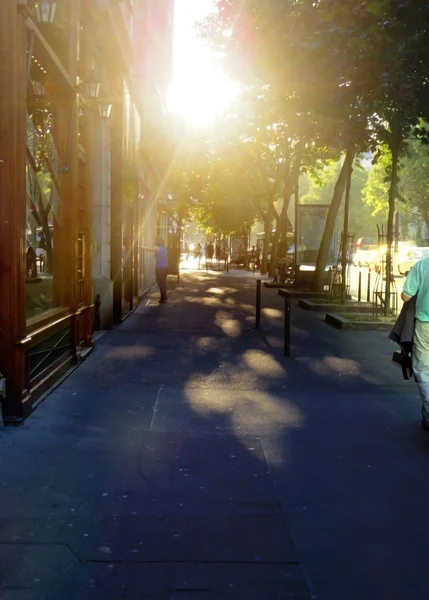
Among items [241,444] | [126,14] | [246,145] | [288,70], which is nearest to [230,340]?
[288,70]

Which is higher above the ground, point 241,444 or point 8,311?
point 8,311

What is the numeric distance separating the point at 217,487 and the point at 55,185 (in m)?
5.00

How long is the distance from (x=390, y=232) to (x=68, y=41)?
832cm

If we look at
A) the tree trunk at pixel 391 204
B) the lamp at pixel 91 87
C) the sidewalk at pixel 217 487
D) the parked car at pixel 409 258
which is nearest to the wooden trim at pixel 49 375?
the sidewalk at pixel 217 487

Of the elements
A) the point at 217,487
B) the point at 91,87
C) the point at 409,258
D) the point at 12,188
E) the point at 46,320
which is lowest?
the point at 217,487

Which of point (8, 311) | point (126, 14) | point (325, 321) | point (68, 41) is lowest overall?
point (325, 321)

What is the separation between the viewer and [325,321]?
634 inches

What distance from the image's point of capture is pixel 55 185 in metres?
8.90

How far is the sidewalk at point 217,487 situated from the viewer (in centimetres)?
372

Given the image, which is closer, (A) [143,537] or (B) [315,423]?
(A) [143,537]

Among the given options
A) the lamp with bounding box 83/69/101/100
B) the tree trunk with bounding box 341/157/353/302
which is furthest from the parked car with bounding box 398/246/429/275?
the lamp with bounding box 83/69/101/100

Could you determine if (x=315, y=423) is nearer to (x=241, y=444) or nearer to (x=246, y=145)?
(x=241, y=444)

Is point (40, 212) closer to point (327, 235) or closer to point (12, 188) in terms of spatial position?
point (12, 188)

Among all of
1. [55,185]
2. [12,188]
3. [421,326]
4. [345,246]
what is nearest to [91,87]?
[55,185]
